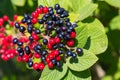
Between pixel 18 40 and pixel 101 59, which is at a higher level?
pixel 18 40

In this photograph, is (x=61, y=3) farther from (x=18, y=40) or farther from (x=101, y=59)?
(x=101, y=59)

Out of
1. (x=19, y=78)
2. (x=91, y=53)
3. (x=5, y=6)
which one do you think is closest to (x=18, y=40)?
(x=91, y=53)

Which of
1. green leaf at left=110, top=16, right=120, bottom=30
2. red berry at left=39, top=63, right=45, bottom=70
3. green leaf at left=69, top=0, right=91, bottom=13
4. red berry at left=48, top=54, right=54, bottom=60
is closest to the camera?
red berry at left=48, top=54, right=54, bottom=60

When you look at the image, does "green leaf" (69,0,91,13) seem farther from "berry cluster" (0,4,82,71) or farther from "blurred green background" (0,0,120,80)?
"blurred green background" (0,0,120,80)

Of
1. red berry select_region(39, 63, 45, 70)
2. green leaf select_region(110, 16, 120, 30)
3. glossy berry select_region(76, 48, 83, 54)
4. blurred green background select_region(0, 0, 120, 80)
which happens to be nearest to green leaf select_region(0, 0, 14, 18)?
blurred green background select_region(0, 0, 120, 80)

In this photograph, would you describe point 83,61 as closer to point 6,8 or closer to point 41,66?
point 41,66

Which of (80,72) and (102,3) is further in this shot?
(102,3)

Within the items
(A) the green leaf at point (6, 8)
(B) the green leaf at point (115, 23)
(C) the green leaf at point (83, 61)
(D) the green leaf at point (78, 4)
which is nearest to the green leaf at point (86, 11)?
(D) the green leaf at point (78, 4)
